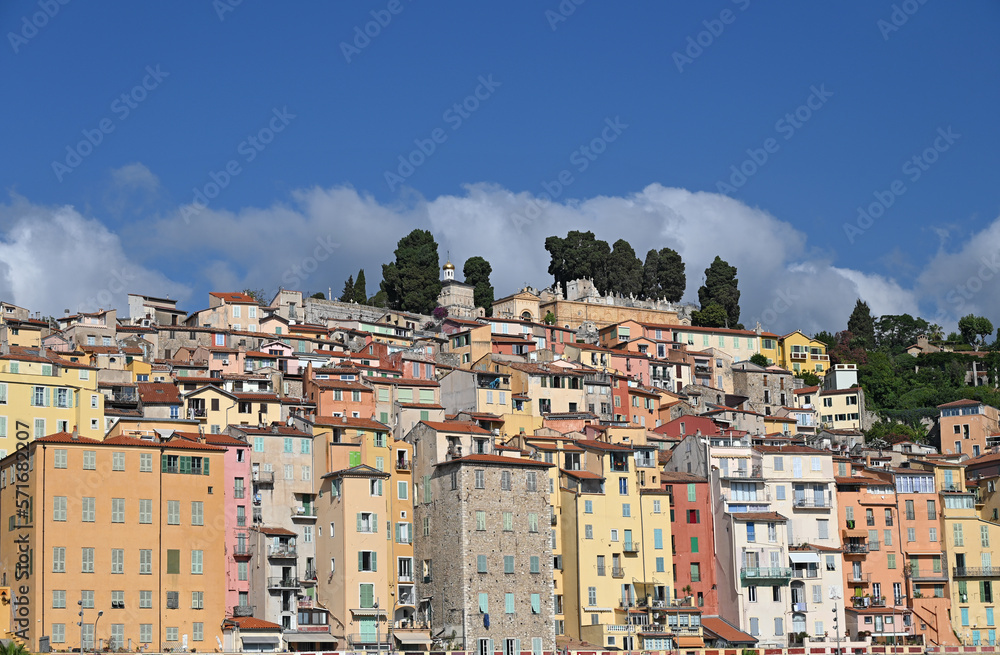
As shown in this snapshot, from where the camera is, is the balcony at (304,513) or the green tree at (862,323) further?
the green tree at (862,323)

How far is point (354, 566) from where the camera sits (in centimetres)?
7725

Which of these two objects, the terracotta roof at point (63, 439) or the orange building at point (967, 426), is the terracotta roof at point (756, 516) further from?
the orange building at point (967, 426)

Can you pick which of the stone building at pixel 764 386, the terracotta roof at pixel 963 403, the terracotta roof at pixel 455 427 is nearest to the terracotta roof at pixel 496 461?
the terracotta roof at pixel 455 427

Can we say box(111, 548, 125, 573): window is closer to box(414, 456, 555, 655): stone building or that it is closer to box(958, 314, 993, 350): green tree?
box(414, 456, 555, 655): stone building

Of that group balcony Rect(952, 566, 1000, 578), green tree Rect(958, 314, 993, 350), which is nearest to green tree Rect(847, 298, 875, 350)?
green tree Rect(958, 314, 993, 350)

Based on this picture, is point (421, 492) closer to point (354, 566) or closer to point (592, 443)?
point (354, 566)

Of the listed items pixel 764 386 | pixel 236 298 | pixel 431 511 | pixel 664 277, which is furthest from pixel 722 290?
pixel 431 511

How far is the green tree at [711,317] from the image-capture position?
6206 inches

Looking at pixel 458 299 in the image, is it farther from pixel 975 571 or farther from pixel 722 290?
pixel 975 571

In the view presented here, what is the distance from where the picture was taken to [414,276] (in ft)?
496

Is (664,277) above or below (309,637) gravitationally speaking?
above

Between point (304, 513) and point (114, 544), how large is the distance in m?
11.8

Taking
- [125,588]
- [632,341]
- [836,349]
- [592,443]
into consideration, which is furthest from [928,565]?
[836,349]

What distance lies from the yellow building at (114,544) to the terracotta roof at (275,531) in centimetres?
257
